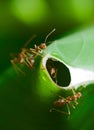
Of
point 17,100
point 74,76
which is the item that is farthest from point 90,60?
point 17,100

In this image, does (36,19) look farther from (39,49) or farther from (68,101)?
(68,101)

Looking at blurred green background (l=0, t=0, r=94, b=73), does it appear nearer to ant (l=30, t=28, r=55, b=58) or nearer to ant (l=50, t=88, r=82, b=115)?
ant (l=30, t=28, r=55, b=58)

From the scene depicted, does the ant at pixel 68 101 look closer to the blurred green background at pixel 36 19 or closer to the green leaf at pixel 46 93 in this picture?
the green leaf at pixel 46 93

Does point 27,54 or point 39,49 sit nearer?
point 39,49

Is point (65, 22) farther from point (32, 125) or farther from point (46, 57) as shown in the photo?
point (32, 125)

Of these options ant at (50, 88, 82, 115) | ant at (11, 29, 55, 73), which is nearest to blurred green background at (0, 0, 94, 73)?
ant at (11, 29, 55, 73)

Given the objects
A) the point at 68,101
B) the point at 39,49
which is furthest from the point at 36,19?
the point at 68,101
